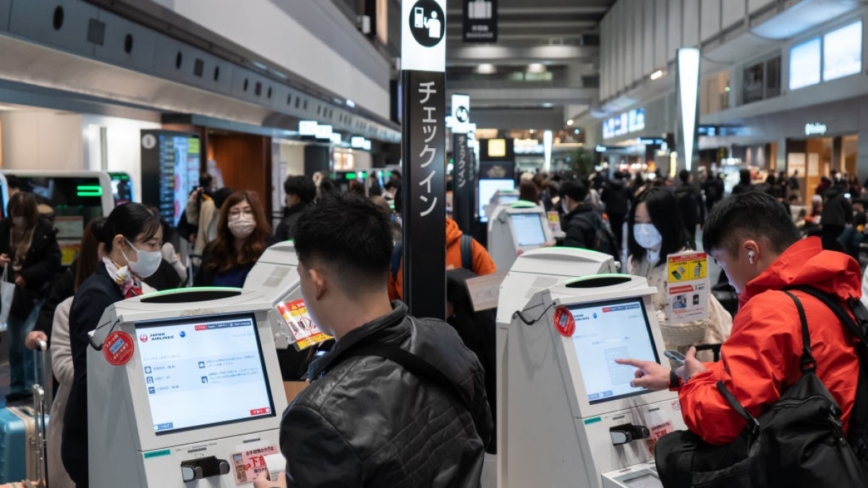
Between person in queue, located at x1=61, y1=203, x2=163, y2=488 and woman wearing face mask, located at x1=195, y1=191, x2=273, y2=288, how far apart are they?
44.0 inches

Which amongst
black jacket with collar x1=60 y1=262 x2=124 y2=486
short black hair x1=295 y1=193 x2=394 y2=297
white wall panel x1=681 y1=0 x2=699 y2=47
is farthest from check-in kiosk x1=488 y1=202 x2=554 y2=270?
white wall panel x1=681 y1=0 x2=699 y2=47

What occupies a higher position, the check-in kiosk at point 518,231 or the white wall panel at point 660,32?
the white wall panel at point 660,32

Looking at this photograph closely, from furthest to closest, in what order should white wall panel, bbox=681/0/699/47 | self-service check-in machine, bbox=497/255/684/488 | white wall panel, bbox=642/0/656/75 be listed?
white wall panel, bbox=642/0/656/75 → white wall panel, bbox=681/0/699/47 → self-service check-in machine, bbox=497/255/684/488

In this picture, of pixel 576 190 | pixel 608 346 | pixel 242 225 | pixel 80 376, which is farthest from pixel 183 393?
pixel 576 190

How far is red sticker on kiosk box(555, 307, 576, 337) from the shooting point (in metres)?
3.08

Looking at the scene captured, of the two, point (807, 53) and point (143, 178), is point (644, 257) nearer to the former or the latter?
point (143, 178)

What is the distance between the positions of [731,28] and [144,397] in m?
23.4

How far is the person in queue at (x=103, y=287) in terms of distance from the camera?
321 cm

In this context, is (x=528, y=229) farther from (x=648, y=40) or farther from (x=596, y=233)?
(x=648, y=40)

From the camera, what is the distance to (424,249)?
13.3 ft

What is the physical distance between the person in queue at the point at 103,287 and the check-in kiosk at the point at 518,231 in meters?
5.61

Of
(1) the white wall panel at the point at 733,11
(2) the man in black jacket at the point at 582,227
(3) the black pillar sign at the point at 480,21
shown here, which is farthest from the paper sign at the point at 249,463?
(1) the white wall panel at the point at 733,11

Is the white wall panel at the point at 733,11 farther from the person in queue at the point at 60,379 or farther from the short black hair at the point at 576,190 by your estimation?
the person in queue at the point at 60,379

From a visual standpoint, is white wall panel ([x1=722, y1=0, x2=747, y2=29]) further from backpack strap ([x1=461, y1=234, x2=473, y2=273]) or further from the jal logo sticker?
the jal logo sticker
